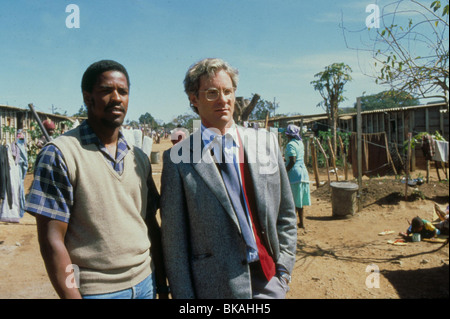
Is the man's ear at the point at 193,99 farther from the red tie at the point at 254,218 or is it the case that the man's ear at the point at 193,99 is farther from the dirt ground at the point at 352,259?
the dirt ground at the point at 352,259

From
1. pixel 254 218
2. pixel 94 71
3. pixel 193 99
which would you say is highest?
pixel 94 71

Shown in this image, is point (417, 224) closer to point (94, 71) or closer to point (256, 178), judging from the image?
point (256, 178)

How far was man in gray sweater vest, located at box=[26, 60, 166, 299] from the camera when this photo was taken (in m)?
1.32

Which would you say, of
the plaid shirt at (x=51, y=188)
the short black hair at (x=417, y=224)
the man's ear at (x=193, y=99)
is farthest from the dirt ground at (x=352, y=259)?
the plaid shirt at (x=51, y=188)

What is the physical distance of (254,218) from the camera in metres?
1.62

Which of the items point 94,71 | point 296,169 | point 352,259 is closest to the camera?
point 94,71

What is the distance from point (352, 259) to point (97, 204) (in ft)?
14.2

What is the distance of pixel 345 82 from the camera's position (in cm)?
1466

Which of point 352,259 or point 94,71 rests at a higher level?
point 94,71

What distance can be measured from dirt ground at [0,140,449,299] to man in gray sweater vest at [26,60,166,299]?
2761 millimetres

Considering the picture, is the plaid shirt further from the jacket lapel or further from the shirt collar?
the jacket lapel

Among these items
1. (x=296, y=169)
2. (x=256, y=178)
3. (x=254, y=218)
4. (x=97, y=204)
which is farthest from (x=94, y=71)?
(x=296, y=169)

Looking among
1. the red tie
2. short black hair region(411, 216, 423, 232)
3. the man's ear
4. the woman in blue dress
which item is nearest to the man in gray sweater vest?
the man's ear

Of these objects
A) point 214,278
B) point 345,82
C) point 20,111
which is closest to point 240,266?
point 214,278
